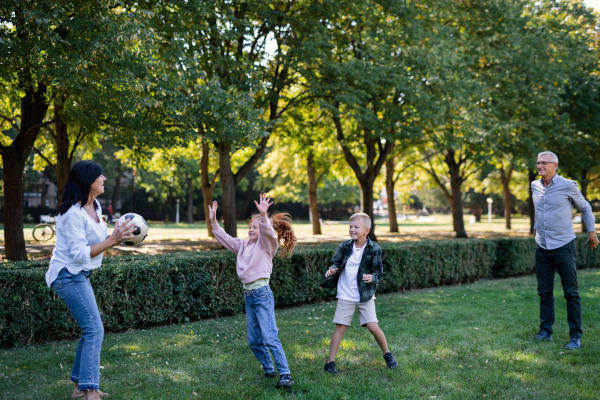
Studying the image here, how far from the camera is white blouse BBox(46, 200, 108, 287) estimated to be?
3621mm

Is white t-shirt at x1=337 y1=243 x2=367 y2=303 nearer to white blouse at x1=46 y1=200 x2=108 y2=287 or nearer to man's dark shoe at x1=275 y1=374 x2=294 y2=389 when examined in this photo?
man's dark shoe at x1=275 y1=374 x2=294 y2=389

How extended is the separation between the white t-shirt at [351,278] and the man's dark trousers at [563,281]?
8.90ft

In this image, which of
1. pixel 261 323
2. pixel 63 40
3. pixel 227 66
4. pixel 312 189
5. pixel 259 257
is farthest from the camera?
pixel 312 189

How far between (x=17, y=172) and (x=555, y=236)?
1183cm

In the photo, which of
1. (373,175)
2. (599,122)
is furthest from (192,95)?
(599,122)

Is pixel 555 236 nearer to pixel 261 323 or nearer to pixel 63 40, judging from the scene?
pixel 261 323

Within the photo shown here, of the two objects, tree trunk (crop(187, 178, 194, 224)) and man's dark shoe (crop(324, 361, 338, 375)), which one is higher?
tree trunk (crop(187, 178, 194, 224))

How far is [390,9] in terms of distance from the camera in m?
16.2

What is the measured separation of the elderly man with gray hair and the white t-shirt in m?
2.66

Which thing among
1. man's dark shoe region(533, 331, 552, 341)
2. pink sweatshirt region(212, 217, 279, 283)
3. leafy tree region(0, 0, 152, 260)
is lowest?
man's dark shoe region(533, 331, 552, 341)

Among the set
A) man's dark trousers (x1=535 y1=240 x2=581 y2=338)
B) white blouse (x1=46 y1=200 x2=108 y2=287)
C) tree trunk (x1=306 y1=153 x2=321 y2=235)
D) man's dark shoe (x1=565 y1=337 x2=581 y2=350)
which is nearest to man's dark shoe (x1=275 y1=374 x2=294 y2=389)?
white blouse (x1=46 y1=200 x2=108 y2=287)

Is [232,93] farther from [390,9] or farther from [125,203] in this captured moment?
[125,203]

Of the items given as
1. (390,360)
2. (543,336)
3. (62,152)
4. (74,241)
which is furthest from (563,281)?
(62,152)

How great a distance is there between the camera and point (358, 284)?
4.90 m
